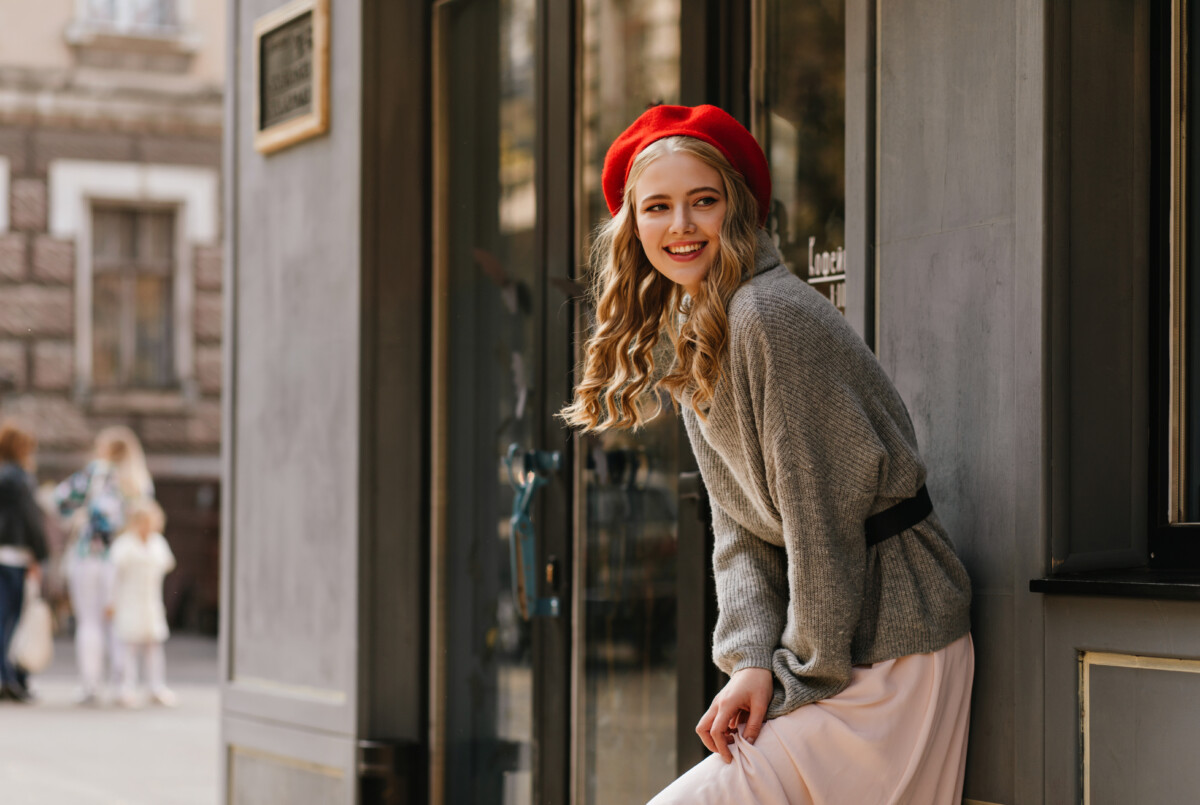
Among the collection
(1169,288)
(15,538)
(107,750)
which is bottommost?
(107,750)

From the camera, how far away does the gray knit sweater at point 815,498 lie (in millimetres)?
2418

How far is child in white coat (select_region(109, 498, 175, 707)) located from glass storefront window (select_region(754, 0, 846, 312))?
26.9 ft

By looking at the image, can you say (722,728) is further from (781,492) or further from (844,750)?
(781,492)

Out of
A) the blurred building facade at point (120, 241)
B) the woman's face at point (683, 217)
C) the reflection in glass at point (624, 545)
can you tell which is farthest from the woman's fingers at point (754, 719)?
the blurred building facade at point (120, 241)

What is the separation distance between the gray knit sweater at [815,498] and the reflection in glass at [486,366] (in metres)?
2.18

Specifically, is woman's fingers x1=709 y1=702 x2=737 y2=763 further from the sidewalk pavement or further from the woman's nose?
the sidewalk pavement

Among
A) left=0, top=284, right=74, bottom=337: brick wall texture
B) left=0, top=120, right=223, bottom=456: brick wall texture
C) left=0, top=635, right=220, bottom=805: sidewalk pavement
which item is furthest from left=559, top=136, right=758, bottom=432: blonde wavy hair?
left=0, top=284, right=74, bottom=337: brick wall texture

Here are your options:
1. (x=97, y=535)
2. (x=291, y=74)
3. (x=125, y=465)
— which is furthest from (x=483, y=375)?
(x=125, y=465)

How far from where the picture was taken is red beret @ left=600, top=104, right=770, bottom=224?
8.51ft

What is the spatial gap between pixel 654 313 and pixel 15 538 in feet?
31.7

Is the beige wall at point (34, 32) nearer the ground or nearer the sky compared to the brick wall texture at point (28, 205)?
nearer the sky

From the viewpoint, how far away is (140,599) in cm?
1080

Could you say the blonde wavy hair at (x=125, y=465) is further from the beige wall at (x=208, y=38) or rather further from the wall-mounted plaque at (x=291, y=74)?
the beige wall at (x=208, y=38)

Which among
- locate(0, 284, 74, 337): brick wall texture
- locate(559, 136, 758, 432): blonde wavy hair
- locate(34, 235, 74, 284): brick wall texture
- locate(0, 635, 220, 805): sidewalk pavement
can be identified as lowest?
locate(0, 635, 220, 805): sidewalk pavement
